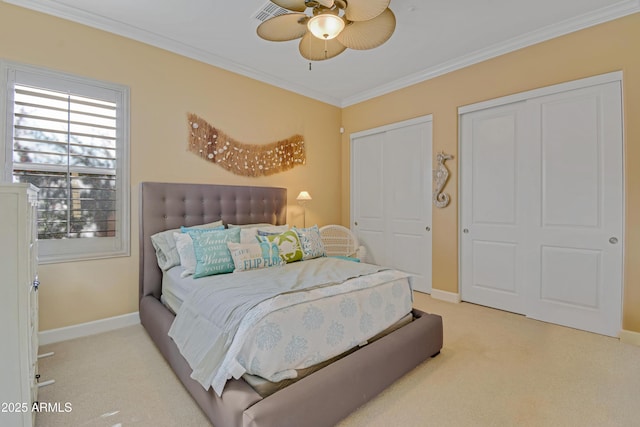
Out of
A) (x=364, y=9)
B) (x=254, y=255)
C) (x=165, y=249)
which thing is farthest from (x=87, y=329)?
→ (x=364, y=9)

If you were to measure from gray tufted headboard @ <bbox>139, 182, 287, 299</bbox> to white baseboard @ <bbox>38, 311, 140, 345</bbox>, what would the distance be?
0.27 meters

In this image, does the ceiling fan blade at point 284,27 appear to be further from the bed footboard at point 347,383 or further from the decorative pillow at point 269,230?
the bed footboard at point 347,383

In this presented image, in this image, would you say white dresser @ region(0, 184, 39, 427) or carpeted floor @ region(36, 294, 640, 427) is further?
carpeted floor @ region(36, 294, 640, 427)

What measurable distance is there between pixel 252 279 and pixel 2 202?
1374 millimetres

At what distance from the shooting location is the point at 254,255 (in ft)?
8.59

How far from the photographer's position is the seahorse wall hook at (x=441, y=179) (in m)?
3.67

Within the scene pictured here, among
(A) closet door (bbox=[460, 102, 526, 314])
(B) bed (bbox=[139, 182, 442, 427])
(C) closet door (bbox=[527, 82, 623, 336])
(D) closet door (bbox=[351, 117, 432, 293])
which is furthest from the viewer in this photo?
(D) closet door (bbox=[351, 117, 432, 293])

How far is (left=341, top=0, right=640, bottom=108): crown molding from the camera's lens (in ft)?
8.41

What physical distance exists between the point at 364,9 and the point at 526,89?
2230 millimetres

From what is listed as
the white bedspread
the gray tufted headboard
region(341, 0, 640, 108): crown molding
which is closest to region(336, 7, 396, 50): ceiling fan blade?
the white bedspread

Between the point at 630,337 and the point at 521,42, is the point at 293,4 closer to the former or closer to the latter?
the point at 521,42

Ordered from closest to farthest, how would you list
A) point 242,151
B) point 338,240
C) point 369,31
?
1. point 369,31
2. point 242,151
3. point 338,240

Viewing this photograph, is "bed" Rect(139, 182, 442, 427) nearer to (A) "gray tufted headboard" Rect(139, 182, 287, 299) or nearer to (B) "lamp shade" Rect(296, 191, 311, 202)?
(A) "gray tufted headboard" Rect(139, 182, 287, 299)

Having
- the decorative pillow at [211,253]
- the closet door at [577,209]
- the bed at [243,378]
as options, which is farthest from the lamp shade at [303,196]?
the closet door at [577,209]
